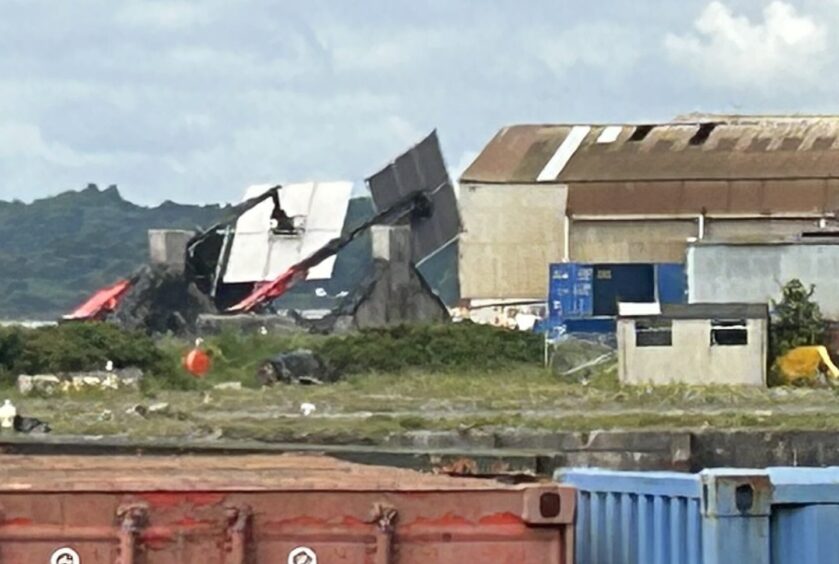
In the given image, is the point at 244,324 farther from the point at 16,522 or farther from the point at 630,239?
the point at 16,522

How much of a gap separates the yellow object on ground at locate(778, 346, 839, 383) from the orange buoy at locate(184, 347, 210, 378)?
11.0 m

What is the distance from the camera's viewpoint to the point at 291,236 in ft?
209

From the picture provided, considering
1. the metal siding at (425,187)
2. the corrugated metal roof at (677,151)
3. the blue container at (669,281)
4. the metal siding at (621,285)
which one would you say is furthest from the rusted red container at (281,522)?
the metal siding at (425,187)

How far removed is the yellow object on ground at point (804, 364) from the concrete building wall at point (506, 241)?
2314 cm

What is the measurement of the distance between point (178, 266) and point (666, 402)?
2918 cm

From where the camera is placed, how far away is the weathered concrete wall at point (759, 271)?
44.4 m

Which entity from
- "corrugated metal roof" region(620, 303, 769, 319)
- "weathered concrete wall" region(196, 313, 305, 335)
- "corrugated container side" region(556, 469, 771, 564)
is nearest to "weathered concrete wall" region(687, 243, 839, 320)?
"corrugated metal roof" region(620, 303, 769, 319)

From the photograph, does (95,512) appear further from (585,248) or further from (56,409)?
(585,248)

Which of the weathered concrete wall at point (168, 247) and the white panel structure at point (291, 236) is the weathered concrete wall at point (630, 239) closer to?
the white panel structure at point (291, 236)

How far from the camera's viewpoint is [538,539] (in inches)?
277

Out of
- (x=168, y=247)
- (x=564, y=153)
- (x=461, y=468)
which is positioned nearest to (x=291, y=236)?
(x=168, y=247)

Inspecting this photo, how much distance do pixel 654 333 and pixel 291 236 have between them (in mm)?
26287

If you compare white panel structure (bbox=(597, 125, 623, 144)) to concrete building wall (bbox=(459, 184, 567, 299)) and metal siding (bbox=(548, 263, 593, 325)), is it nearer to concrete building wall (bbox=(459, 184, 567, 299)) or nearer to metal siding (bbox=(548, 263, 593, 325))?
concrete building wall (bbox=(459, 184, 567, 299))

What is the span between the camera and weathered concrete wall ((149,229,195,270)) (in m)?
60.8
